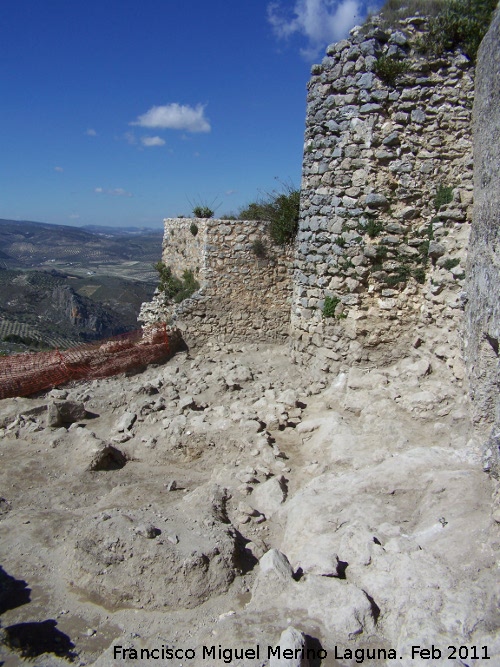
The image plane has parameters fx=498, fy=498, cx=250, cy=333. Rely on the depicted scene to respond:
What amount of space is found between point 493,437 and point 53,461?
5.38 meters

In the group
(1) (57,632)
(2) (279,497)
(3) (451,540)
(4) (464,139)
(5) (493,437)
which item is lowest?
(1) (57,632)

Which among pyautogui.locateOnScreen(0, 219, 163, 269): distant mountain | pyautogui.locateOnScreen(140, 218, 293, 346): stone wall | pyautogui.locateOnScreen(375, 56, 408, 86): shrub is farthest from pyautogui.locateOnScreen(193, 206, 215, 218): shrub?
pyautogui.locateOnScreen(0, 219, 163, 269): distant mountain

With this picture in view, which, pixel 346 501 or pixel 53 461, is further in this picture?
pixel 53 461

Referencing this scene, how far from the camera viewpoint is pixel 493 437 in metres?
4.38

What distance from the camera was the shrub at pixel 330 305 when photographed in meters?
7.33

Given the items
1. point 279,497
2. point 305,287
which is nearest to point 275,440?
point 279,497

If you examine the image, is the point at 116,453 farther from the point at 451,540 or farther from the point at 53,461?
the point at 451,540

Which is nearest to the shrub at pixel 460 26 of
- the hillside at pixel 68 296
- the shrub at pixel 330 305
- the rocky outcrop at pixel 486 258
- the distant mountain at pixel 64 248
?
the rocky outcrop at pixel 486 258

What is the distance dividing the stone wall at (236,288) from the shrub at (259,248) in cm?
3

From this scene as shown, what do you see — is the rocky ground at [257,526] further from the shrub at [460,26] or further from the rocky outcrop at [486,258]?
the shrub at [460,26]

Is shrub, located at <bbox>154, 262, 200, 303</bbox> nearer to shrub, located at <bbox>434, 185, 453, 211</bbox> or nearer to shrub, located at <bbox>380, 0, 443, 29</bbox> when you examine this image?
shrub, located at <bbox>434, 185, 453, 211</bbox>

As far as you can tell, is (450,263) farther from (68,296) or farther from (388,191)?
(68,296)

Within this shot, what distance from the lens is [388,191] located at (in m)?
6.80

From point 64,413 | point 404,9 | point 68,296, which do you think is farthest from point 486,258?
point 68,296
